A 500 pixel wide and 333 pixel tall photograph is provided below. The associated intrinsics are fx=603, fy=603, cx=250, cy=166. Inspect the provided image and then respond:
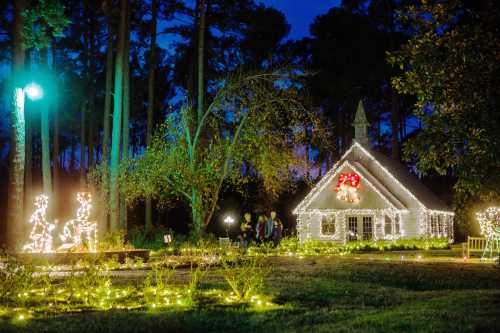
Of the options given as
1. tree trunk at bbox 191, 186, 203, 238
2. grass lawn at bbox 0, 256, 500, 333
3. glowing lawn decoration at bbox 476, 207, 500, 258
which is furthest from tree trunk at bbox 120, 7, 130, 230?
glowing lawn decoration at bbox 476, 207, 500, 258

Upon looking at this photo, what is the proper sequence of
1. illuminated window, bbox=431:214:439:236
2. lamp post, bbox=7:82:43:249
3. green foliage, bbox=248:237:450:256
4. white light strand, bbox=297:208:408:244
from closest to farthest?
lamp post, bbox=7:82:43:249 < green foliage, bbox=248:237:450:256 < white light strand, bbox=297:208:408:244 < illuminated window, bbox=431:214:439:236

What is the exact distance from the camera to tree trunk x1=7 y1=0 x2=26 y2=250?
1964 cm

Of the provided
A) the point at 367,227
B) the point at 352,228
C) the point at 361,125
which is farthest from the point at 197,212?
the point at 361,125

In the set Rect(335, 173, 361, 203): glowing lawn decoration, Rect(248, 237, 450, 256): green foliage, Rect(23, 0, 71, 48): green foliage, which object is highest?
Rect(23, 0, 71, 48): green foliage

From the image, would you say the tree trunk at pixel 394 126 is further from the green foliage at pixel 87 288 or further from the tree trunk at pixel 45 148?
the green foliage at pixel 87 288

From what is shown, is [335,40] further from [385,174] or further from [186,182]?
[186,182]

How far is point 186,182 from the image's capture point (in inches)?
1025

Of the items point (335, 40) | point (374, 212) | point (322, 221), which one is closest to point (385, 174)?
point (374, 212)

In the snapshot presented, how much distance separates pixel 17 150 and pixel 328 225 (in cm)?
1927

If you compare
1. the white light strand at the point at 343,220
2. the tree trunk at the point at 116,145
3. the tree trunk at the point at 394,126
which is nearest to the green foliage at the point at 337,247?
the white light strand at the point at 343,220

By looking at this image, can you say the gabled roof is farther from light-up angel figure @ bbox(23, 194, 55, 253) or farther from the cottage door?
light-up angel figure @ bbox(23, 194, 55, 253)

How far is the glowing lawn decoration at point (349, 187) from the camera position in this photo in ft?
109

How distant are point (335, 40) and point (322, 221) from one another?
18095 millimetres

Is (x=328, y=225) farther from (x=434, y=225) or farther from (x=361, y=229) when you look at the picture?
(x=434, y=225)
